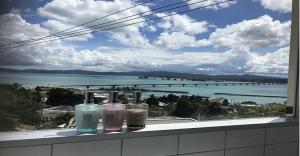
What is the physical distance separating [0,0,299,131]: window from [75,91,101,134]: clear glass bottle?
0.26 ft

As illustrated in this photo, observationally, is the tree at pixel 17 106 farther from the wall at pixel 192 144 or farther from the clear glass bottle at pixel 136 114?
the clear glass bottle at pixel 136 114

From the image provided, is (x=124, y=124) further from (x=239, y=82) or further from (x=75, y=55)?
(x=239, y=82)

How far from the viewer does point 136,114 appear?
128 cm

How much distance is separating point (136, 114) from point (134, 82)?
0.51 feet

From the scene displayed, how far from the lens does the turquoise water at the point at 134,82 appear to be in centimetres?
117

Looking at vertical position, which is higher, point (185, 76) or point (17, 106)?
point (185, 76)

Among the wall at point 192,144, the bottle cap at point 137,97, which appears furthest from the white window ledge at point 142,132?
the bottle cap at point 137,97

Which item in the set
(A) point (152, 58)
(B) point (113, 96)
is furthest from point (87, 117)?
(A) point (152, 58)

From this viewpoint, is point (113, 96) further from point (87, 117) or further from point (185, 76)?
point (185, 76)

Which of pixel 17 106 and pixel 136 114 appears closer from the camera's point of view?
pixel 17 106

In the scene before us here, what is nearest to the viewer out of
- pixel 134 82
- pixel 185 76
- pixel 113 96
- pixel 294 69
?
pixel 113 96

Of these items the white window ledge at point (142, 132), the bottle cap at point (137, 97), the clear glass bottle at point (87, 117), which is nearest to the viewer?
the white window ledge at point (142, 132)

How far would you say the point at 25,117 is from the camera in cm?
116

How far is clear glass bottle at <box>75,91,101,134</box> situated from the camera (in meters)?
1.19
